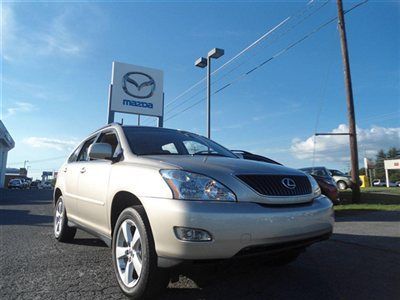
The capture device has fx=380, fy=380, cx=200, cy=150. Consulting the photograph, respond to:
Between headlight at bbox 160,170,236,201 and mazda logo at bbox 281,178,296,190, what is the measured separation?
24.2 inches

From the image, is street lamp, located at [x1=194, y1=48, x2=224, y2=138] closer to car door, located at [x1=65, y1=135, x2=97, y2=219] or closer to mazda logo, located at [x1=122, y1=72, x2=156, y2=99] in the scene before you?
mazda logo, located at [x1=122, y1=72, x2=156, y2=99]

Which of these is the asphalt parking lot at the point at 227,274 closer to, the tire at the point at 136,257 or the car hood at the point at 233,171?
the tire at the point at 136,257

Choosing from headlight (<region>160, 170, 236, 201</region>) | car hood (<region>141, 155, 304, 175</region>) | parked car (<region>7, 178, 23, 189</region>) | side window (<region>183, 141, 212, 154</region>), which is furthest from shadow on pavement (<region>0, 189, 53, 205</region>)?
parked car (<region>7, 178, 23, 189</region>)

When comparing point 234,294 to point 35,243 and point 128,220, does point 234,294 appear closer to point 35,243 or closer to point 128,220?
point 128,220

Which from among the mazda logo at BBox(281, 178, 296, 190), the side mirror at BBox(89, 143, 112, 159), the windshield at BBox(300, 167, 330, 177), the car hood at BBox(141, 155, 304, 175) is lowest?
the mazda logo at BBox(281, 178, 296, 190)

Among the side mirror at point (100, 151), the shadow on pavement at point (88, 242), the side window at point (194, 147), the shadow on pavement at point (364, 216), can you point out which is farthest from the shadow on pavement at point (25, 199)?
the side mirror at point (100, 151)

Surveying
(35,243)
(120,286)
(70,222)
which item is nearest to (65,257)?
(70,222)

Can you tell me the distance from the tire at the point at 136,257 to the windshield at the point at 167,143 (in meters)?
0.93

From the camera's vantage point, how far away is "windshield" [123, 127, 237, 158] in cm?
445

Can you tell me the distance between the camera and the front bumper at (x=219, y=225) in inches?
116

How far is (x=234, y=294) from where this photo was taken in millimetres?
3486

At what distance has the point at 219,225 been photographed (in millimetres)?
2943

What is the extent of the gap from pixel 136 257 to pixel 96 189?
1.33 metres

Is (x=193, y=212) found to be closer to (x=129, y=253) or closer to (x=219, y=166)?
(x=219, y=166)
